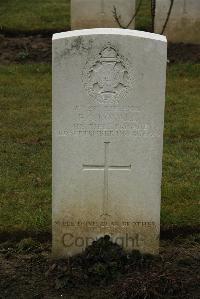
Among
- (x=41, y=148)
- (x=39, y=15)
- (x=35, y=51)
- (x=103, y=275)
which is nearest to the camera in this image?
(x=103, y=275)

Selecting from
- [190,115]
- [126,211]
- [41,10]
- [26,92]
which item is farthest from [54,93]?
[41,10]

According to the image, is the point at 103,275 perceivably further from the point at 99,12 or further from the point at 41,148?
the point at 99,12

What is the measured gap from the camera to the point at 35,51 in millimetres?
11844

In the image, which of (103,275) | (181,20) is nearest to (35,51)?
(181,20)

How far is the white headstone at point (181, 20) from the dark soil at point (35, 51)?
0.53ft

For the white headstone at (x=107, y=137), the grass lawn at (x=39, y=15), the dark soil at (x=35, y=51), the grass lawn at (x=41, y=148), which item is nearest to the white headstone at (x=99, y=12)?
the dark soil at (x=35, y=51)

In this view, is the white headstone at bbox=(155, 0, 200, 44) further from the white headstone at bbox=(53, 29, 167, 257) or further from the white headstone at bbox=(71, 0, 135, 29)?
the white headstone at bbox=(53, 29, 167, 257)

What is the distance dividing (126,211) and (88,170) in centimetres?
39

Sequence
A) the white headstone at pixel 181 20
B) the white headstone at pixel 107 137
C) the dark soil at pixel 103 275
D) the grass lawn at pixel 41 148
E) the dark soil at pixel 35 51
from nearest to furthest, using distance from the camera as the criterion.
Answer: the dark soil at pixel 103 275 < the white headstone at pixel 107 137 < the grass lawn at pixel 41 148 < the dark soil at pixel 35 51 < the white headstone at pixel 181 20

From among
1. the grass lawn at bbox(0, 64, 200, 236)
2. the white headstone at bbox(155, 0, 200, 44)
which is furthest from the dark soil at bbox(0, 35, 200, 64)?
the grass lawn at bbox(0, 64, 200, 236)

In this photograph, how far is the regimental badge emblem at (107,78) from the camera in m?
4.80

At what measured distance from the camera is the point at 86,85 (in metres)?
4.84

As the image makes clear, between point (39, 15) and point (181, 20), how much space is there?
3.07 meters

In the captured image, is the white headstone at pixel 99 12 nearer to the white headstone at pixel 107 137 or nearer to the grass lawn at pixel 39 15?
the grass lawn at pixel 39 15
